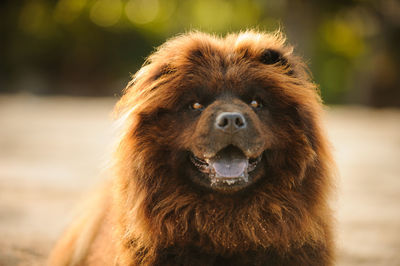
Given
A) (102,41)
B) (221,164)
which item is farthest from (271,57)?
(102,41)

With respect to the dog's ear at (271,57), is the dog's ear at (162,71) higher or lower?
lower

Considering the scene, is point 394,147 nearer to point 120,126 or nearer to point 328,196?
point 328,196

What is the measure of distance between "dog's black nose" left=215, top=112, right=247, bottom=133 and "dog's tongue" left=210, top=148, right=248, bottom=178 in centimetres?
25

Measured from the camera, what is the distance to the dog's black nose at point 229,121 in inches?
121

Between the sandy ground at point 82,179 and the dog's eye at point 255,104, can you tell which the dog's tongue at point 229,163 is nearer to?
the dog's eye at point 255,104

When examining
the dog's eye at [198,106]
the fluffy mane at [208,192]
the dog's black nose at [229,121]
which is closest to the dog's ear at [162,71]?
the fluffy mane at [208,192]

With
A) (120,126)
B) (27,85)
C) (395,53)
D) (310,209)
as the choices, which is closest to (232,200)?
(310,209)

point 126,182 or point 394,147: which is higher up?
point 394,147

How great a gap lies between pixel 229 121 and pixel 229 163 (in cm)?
35

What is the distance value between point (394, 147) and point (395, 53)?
55.3 feet

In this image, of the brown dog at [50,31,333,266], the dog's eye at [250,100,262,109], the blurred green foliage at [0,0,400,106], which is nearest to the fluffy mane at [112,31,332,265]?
the brown dog at [50,31,333,266]

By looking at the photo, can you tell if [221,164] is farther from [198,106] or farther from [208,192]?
[198,106]

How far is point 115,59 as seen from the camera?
29500mm

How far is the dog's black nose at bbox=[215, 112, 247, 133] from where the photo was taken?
3.07 m
